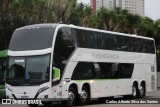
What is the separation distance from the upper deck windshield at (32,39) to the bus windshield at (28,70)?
559 mm

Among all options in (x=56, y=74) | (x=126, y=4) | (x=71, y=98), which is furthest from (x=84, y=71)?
(x=126, y=4)

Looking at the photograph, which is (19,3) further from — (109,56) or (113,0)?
(113,0)

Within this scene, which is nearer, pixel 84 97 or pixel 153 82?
pixel 84 97

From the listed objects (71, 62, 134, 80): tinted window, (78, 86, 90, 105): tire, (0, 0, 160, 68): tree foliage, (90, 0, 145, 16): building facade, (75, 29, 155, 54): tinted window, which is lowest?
(78, 86, 90, 105): tire

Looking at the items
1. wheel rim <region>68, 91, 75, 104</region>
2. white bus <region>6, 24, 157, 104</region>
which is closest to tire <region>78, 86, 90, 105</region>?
white bus <region>6, 24, 157, 104</region>

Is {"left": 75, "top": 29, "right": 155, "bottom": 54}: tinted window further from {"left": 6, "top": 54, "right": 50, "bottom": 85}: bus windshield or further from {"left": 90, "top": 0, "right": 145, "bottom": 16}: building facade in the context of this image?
{"left": 90, "top": 0, "right": 145, "bottom": 16}: building facade

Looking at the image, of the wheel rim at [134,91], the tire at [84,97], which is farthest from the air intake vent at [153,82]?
the tire at [84,97]

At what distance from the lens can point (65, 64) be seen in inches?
786

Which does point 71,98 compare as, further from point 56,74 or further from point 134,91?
point 134,91

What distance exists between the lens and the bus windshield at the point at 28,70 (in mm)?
18891

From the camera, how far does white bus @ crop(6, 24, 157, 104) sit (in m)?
19.0

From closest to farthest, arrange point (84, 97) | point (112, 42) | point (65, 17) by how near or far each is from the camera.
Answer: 1. point (84, 97)
2. point (112, 42)
3. point (65, 17)

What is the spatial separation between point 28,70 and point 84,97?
385cm

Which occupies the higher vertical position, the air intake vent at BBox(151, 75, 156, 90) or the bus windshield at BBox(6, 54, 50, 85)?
the bus windshield at BBox(6, 54, 50, 85)
